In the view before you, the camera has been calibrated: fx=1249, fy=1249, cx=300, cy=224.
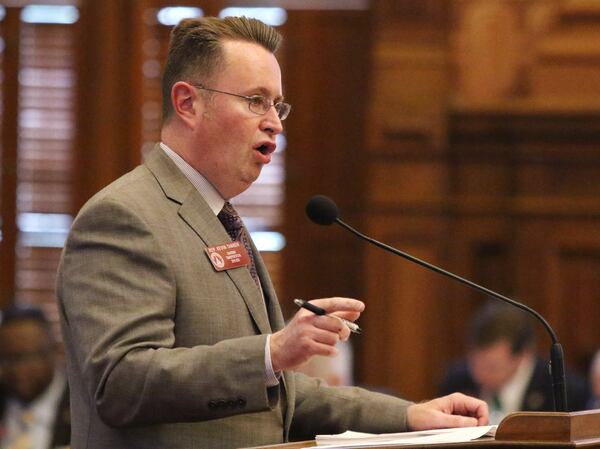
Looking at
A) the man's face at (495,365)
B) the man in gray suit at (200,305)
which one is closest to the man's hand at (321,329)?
the man in gray suit at (200,305)

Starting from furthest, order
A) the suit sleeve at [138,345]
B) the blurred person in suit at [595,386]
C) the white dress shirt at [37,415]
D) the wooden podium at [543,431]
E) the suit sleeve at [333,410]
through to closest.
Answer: the blurred person in suit at [595,386] < the white dress shirt at [37,415] < the suit sleeve at [333,410] < the suit sleeve at [138,345] < the wooden podium at [543,431]

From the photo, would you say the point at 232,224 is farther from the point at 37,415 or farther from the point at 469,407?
the point at 37,415

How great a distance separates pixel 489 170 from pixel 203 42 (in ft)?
15.8

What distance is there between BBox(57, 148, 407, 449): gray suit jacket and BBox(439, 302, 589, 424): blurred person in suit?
3207 mm

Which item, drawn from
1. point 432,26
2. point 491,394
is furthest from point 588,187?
point 491,394

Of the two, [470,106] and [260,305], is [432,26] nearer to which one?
[470,106]

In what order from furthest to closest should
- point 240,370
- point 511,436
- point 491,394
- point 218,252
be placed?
point 491,394 < point 218,252 < point 240,370 < point 511,436

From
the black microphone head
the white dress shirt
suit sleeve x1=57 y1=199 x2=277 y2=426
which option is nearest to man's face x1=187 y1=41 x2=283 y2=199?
the black microphone head

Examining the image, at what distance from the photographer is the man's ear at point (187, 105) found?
275 cm

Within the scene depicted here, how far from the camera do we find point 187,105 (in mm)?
2764

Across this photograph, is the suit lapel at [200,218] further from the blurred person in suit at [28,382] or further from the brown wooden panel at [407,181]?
the brown wooden panel at [407,181]

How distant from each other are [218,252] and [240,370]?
344mm

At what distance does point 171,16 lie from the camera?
25.2 ft

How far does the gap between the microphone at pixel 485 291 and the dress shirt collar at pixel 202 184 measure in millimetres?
200
